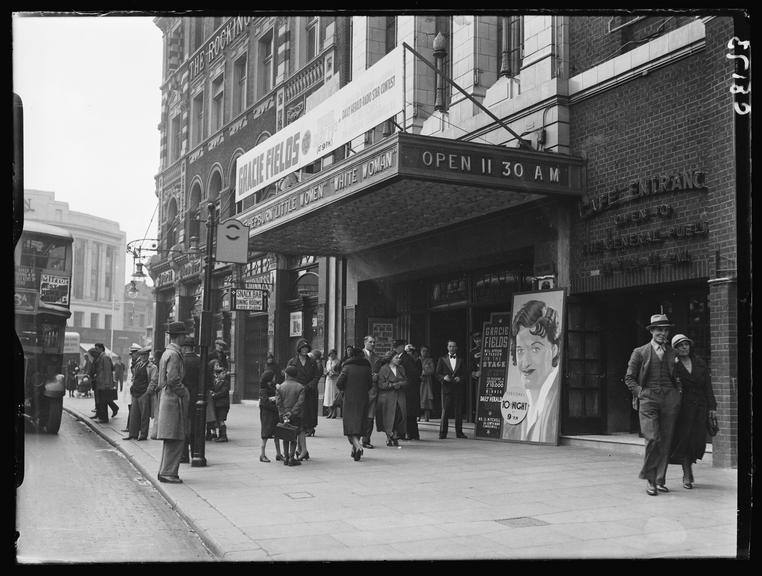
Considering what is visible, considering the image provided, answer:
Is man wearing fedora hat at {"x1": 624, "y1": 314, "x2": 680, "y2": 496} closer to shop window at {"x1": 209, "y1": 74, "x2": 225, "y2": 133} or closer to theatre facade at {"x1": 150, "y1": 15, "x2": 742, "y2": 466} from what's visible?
theatre facade at {"x1": 150, "y1": 15, "x2": 742, "y2": 466}

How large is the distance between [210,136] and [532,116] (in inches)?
675

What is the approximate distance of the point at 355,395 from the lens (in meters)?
12.4

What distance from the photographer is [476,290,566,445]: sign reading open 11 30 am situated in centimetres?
1340

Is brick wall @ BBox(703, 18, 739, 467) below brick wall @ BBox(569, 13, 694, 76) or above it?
below

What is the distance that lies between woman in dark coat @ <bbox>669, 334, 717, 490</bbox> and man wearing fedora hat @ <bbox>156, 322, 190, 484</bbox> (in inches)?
222

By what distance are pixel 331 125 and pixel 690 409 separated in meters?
8.81

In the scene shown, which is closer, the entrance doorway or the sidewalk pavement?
the sidewalk pavement

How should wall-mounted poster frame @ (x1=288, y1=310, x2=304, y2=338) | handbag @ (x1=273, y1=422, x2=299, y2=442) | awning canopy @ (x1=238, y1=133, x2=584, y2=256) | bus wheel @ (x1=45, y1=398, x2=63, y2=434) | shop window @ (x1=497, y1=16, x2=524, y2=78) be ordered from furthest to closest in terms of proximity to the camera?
wall-mounted poster frame @ (x1=288, y1=310, x2=304, y2=338) < bus wheel @ (x1=45, y1=398, x2=63, y2=434) < shop window @ (x1=497, y1=16, x2=524, y2=78) < awning canopy @ (x1=238, y1=133, x2=584, y2=256) < handbag @ (x1=273, y1=422, x2=299, y2=442)

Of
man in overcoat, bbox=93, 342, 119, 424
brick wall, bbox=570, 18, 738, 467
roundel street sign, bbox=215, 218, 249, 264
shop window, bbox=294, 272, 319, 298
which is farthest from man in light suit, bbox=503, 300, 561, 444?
man in overcoat, bbox=93, 342, 119, 424

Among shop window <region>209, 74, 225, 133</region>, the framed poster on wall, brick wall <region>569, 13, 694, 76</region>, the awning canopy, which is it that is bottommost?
the framed poster on wall

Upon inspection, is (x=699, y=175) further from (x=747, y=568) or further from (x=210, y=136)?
(x=210, y=136)

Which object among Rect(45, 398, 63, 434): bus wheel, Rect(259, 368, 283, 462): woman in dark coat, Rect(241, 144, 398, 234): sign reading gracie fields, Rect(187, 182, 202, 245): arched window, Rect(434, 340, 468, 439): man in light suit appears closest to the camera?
Rect(259, 368, 283, 462): woman in dark coat

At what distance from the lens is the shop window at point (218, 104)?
28641mm

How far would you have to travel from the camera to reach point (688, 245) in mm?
11539
